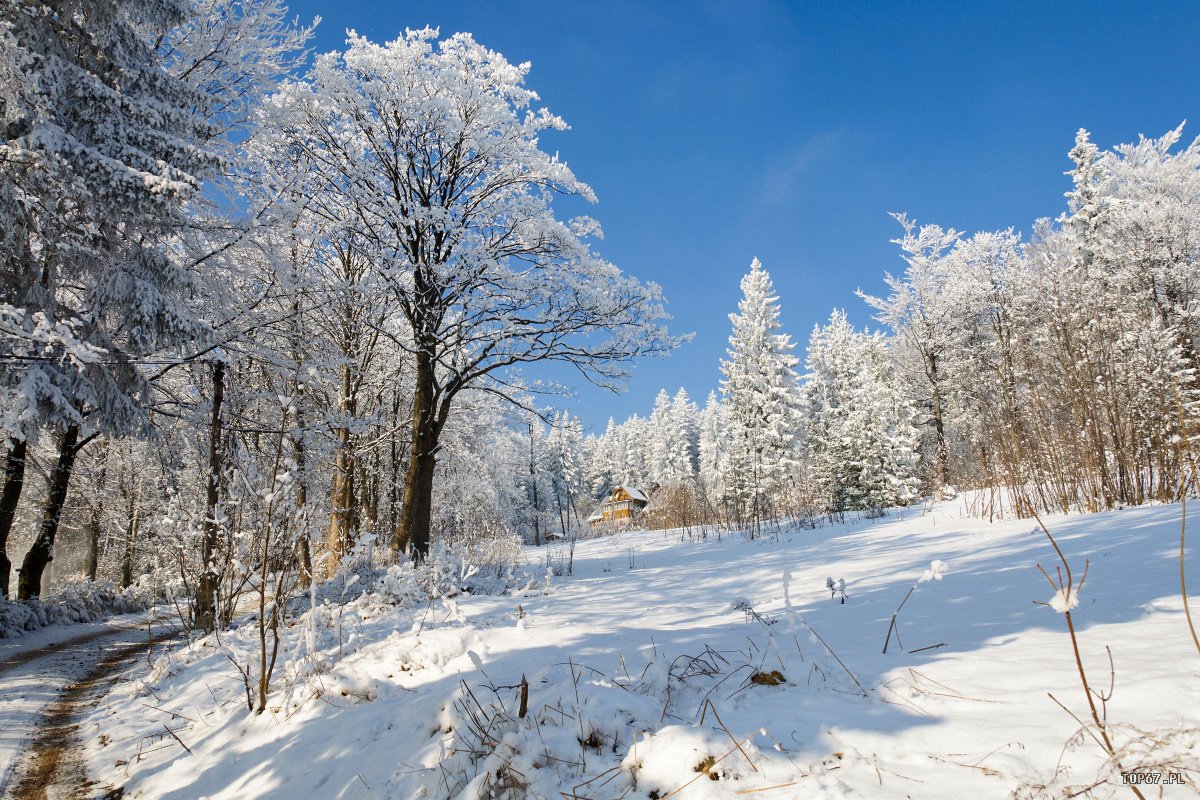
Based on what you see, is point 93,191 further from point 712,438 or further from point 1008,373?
point 712,438

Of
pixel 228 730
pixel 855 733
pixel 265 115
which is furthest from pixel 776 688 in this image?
pixel 265 115

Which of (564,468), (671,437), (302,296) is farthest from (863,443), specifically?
(564,468)

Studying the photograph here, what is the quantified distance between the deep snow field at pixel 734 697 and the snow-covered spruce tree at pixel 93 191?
4365 millimetres

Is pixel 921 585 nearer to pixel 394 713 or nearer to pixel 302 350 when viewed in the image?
pixel 394 713

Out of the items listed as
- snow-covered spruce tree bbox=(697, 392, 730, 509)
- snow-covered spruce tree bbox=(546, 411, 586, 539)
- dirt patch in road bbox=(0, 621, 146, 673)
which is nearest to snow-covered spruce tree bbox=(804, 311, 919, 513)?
snow-covered spruce tree bbox=(697, 392, 730, 509)

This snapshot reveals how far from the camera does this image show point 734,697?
2.41 m

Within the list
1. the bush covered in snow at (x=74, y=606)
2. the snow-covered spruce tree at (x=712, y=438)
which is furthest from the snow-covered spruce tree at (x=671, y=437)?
the bush covered in snow at (x=74, y=606)

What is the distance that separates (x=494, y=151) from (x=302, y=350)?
16.2 ft

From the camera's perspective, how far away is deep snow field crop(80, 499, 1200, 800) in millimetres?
1726

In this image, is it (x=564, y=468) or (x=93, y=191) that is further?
(x=564, y=468)

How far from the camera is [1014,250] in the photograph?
2542 centimetres

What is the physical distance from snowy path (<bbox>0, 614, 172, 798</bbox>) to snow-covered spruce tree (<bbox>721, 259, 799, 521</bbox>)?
979 inches

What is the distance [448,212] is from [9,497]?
10.2 m

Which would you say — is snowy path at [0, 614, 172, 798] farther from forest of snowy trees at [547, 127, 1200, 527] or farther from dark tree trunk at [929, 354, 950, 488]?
dark tree trunk at [929, 354, 950, 488]
